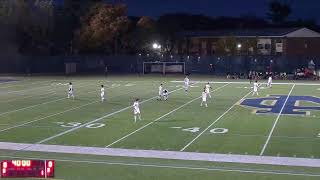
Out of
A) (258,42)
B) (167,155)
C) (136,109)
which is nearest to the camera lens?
(167,155)

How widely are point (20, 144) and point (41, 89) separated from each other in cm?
2437

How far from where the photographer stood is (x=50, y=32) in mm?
77688

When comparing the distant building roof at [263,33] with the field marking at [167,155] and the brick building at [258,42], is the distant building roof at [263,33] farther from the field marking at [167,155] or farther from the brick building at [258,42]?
the field marking at [167,155]

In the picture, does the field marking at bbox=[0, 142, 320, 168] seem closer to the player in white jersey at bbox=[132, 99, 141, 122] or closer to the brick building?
the player in white jersey at bbox=[132, 99, 141, 122]

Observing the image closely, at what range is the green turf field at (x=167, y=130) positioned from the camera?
1661 centimetres

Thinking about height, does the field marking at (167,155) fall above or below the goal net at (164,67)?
below

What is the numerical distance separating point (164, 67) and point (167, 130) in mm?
44408

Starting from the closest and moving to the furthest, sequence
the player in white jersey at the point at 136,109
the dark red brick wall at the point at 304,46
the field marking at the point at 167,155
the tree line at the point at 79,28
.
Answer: the field marking at the point at 167,155
the player in white jersey at the point at 136,109
the tree line at the point at 79,28
the dark red brick wall at the point at 304,46

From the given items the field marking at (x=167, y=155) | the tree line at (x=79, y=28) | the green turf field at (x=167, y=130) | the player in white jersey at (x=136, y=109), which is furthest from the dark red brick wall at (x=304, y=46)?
the field marking at (x=167, y=155)

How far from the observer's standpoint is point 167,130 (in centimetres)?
2381

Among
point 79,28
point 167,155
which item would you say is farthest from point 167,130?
point 79,28

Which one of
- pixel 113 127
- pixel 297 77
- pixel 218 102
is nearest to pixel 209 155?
pixel 113 127

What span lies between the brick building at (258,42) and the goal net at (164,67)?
22.0 metres

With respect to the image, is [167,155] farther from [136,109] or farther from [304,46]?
[304,46]
